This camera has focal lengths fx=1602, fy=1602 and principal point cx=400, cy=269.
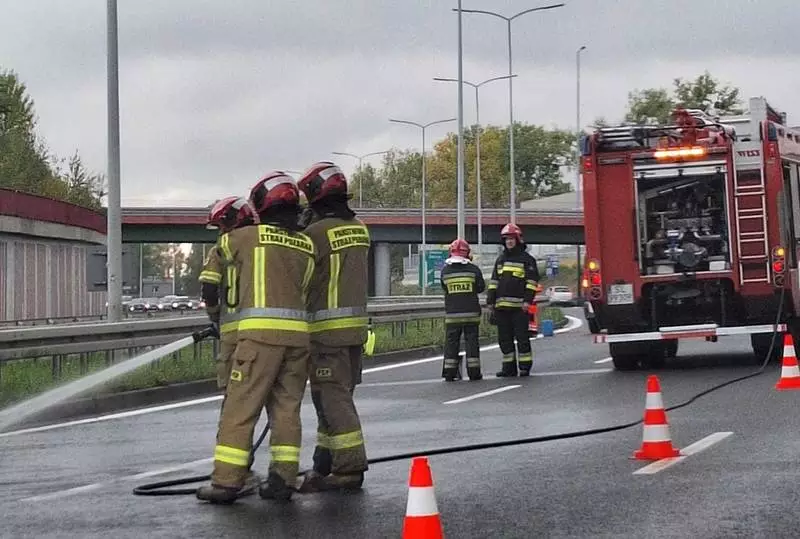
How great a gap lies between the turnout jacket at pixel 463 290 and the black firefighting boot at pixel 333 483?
10239 mm

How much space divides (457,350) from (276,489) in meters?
11.1

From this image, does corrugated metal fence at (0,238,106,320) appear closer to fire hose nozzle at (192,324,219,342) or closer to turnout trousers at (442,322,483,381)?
turnout trousers at (442,322,483,381)

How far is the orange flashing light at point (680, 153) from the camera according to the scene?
19.8m

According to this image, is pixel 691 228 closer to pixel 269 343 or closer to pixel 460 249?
pixel 460 249

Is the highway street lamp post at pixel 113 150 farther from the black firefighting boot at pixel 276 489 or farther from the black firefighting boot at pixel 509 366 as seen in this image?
the black firefighting boot at pixel 276 489

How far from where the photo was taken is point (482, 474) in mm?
9836

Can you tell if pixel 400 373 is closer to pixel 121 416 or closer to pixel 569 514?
pixel 121 416

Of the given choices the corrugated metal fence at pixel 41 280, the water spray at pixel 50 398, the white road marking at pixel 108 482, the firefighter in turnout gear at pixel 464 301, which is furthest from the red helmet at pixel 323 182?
the corrugated metal fence at pixel 41 280

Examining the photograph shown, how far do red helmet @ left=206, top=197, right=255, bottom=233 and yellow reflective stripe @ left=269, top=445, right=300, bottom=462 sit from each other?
5.28 feet

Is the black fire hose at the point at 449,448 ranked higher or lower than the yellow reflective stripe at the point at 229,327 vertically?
lower

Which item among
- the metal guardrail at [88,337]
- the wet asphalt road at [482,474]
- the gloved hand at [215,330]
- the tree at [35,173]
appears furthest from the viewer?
the tree at [35,173]

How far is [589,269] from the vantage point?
66.2 ft

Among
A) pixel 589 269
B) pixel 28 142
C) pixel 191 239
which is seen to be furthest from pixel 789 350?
pixel 28 142

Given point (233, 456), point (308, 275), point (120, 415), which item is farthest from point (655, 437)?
point (120, 415)
